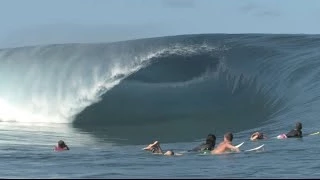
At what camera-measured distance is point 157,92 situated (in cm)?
3228

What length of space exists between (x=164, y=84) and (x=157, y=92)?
0.72 meters

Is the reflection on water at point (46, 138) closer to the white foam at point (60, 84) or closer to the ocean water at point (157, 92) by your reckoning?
the ocean water at point (157, 92)

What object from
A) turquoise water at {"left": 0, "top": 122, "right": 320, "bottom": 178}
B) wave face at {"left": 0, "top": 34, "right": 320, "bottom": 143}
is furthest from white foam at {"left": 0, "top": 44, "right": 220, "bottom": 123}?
turquoise water at {"left": 0, "top": 122, "right": 320, "bottom": 178}

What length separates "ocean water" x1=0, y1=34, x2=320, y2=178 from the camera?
71.1ft

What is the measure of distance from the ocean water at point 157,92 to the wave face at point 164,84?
5 centimetres

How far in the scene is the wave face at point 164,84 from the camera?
1036 inches

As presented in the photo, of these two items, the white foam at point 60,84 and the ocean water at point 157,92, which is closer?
the ocean water at point 157,92

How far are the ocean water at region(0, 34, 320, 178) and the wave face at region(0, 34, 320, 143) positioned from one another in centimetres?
5

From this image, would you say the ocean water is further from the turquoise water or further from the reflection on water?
the turquoise water

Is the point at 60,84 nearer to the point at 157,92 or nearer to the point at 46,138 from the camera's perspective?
the point at 157,92

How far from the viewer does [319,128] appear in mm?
17906

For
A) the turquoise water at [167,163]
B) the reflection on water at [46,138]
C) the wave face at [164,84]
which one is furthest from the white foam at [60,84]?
the turquoise water at [167,163]

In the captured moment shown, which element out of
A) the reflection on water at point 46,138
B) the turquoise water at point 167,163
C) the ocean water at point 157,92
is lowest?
the turquoise water at point 167,163

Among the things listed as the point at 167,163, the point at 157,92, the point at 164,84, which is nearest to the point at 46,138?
the point at 167,163
